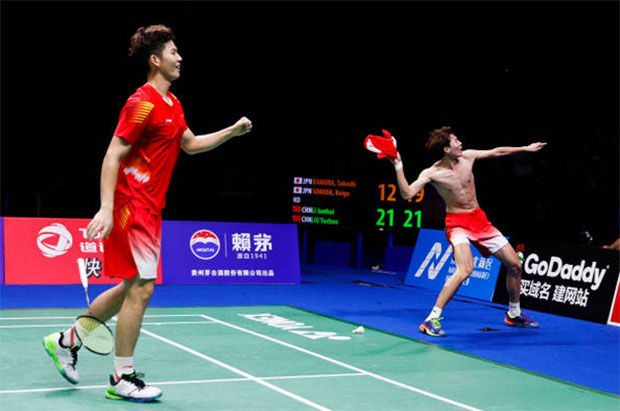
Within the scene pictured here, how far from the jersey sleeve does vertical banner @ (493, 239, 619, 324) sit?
6154 millimetres

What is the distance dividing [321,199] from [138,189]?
10.9 metres

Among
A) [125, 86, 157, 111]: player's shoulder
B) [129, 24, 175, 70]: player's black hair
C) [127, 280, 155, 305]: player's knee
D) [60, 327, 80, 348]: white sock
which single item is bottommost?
[60, 327, 80, 348]: white sock

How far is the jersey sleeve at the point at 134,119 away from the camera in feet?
14.0

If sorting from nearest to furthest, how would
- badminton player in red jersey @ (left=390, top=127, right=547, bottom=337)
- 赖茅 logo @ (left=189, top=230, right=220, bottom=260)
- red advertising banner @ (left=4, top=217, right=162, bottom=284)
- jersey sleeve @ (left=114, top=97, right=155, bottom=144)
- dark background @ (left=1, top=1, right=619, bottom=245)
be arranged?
jersey sleeve @ (left=114, top=97, right=155, bottom=144) < badminton player in red jersey @ (left=390, top=127, right=547, bottom=337) < red advertising banner @ (left=4, top=217, right=162, bottom=284) < 赖茅 logo @ (left=189, top=230, right=220, bottom=260) < dark background @ (left=1, top=1, right=619, bottom=245)

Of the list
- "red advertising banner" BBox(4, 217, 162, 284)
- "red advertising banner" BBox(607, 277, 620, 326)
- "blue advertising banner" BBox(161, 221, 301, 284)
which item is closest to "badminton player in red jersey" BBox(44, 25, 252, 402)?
"red advertising banner" BBox(607, 277, 620, 326)

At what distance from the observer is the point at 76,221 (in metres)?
10.8

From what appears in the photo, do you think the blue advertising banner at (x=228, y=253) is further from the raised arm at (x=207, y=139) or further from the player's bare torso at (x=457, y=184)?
the raised arm at (x=207, y=139)

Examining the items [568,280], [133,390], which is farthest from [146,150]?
[568,280]

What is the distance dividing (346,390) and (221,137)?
1.69 metres

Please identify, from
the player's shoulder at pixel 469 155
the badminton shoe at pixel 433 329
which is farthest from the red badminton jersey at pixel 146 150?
the player's shoulder at pixel 469 155

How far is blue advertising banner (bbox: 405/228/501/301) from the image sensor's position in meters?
10.6

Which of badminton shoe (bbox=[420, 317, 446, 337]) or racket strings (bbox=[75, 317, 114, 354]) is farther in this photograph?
badminton shoe (bbox=[420, 317, 446, 337])

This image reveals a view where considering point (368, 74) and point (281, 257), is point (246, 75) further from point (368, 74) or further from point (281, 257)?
point (281, 257)

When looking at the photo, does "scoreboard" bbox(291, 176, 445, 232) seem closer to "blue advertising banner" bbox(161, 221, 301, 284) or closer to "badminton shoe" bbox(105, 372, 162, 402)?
"blue advertising banner" bbox(161, 221, 301, 284)
